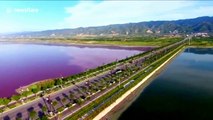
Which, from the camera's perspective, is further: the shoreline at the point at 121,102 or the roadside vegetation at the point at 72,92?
the roadside vegetation at the point at 72,92

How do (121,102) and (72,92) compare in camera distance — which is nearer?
(121,102)

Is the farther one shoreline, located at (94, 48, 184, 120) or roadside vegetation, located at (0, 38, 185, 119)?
→ roadside vegetation, located at (0, 38, 185, 119)

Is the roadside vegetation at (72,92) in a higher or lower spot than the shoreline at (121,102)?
higher

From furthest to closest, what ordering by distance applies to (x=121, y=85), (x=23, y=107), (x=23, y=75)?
(x=23, y=75) < (x=121, y=85) < (x=23, y=107)

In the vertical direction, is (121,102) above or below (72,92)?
below

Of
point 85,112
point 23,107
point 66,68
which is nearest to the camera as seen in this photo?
point 85,112

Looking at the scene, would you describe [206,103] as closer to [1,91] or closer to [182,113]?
[182,113]

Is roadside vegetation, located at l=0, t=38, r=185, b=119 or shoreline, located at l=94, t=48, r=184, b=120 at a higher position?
roadside vegetation, located at l=0, t=38, r=185, b=119

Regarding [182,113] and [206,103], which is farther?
[206,103]

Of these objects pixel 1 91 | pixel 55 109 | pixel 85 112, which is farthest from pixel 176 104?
pixel 1 91
